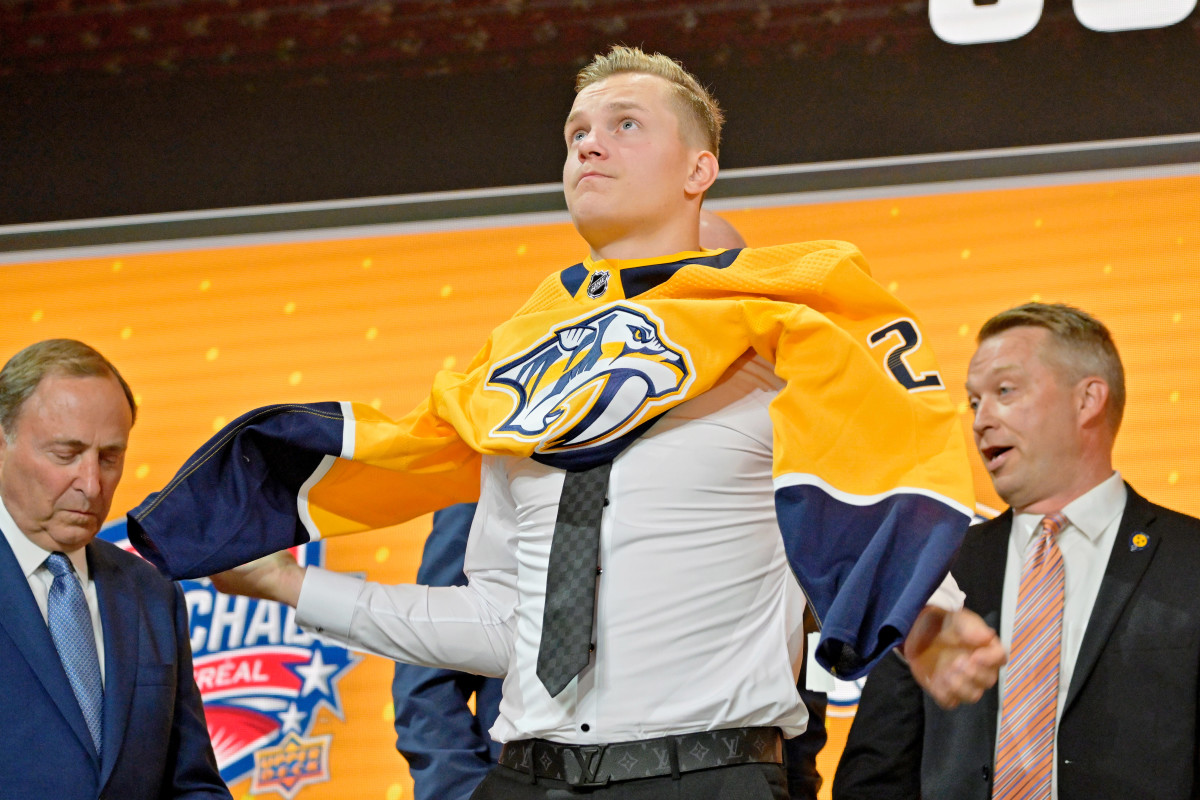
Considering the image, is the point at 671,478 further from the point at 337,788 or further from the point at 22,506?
the point at 337,788

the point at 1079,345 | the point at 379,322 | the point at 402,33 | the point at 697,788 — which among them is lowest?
the point at 697,788

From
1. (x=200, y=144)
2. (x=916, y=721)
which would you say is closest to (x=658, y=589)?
(x=916, y=721)

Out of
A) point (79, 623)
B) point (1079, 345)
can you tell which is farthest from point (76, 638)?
point (1079, 345)

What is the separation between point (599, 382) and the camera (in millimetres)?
1572

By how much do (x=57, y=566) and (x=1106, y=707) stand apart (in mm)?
1989

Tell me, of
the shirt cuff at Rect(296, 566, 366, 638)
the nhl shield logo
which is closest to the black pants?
the shirt cuff at Rect(296, 566, 366, 638)

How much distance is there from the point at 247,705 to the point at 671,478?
1698mm

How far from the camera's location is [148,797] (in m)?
2.14

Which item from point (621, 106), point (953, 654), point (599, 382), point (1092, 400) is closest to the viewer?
point (953, 654)

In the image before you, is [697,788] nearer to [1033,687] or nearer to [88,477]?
[1033,687]

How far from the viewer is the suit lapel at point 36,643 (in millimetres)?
2086

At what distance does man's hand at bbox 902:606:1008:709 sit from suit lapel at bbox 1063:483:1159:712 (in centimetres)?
105

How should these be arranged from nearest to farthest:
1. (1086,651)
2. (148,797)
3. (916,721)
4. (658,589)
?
1. (658,589)
2. (148,797)
3. (1086,651)
4. (916,721)

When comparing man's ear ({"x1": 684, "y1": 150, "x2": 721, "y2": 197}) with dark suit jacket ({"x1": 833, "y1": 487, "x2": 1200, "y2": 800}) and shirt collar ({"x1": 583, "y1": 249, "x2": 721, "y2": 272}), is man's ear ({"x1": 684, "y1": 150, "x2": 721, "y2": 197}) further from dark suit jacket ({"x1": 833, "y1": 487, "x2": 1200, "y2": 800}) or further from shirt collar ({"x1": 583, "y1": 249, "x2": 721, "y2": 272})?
dark suit jacket ({"x1": 833, "y1": 487, "x2": 1200, "y2": 800})
